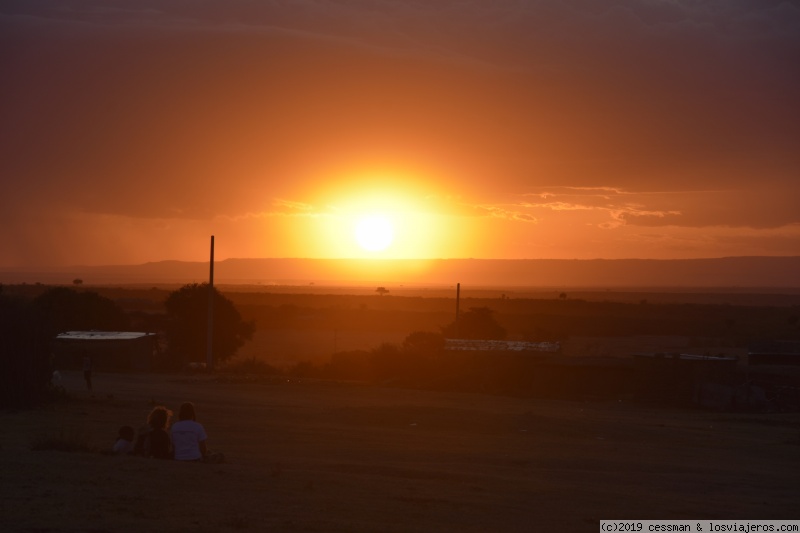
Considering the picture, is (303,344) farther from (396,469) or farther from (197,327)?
(396,469)

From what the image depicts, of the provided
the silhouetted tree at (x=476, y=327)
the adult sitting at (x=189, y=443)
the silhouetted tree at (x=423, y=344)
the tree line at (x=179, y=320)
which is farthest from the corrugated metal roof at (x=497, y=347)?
the adult sitting at (x=189, y=443)

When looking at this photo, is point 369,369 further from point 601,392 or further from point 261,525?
point 261,525

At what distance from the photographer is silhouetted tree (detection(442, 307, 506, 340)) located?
63.2 m

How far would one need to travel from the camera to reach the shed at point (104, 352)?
46156 mm

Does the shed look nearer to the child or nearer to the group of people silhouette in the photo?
the child

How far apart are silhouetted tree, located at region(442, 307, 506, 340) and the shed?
70.0 ft

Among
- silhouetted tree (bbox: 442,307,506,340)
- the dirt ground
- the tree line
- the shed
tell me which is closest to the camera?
the dirt ground

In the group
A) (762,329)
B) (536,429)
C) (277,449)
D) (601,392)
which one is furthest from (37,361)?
(762,329)

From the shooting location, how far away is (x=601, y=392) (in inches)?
1532

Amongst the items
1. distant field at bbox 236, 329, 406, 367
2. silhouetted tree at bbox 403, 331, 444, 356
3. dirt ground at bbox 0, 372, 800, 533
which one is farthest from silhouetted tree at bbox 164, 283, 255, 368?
dirt ground at bbox 0, 372, 800, 533

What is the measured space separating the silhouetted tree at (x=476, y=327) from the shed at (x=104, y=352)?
2135cm

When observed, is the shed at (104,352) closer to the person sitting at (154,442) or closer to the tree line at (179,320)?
the tree line at (179,320)

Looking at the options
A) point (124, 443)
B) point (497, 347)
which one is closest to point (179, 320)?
point (497, 347)

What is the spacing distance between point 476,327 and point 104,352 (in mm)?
26162
